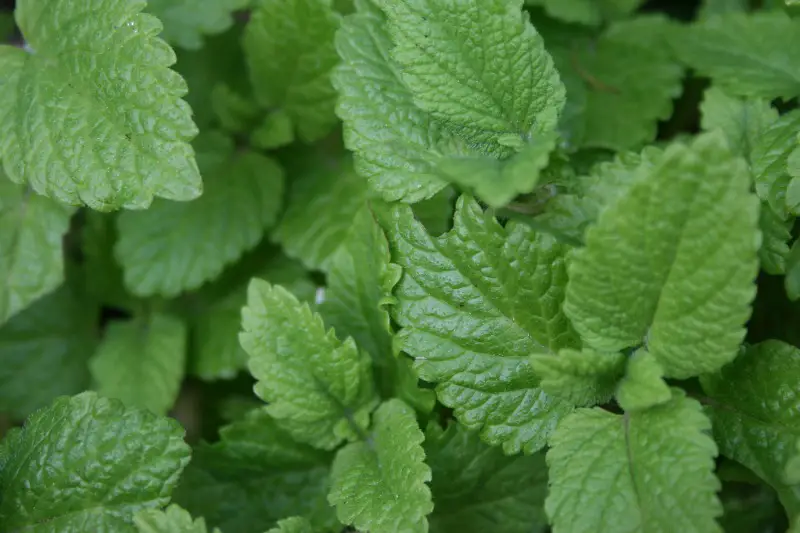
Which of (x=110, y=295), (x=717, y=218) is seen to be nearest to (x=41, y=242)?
(x=110, y=295)

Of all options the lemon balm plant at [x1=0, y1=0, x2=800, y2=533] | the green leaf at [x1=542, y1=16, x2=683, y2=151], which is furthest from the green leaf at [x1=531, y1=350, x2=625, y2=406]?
the green leaf at [x1=542, y1=16, x2=683, y2=151]

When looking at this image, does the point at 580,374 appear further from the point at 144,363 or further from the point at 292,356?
the point at 144,363

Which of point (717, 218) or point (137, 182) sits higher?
point (717, 218)

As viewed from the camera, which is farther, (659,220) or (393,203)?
(393,203)

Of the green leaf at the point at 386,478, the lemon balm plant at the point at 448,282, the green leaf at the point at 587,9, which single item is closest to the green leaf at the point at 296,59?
the lemon balm plant at the point at 448,282

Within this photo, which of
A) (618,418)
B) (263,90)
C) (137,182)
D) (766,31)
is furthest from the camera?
(263,90)

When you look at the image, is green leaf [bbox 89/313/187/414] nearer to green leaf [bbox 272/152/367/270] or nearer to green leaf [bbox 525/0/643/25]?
green leaf [bbox 272/152/367/270]

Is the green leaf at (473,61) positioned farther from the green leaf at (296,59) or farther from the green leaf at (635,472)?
the green leaf at (635,472)

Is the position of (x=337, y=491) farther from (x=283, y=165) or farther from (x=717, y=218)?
(x=283, y=165)
